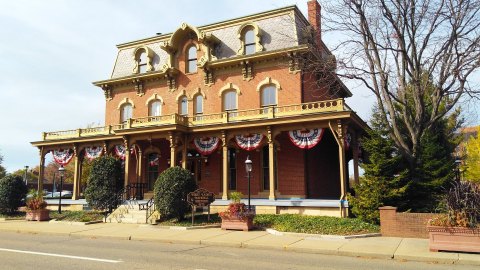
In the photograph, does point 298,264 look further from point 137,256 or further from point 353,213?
point 353,213

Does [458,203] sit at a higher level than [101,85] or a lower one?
lower

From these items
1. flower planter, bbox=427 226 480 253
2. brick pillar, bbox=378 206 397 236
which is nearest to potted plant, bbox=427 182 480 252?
flower planter, bbox=427 226 480 253

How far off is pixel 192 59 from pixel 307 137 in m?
10.3

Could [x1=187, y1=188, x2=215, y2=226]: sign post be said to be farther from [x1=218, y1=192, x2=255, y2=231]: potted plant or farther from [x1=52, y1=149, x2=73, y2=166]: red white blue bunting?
[x1=52, y1=149, x2=73, y2=166]: red white blue bunting

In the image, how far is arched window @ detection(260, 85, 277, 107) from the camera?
22562 millimetres

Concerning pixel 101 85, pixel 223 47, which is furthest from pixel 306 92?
pixel 101 85

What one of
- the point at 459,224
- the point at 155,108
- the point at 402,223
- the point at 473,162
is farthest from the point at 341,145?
the point at 473,162

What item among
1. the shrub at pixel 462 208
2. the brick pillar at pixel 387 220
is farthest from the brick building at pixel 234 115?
the shrub at pixel 462 208

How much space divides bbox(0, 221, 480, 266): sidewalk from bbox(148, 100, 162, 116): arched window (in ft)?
32.7

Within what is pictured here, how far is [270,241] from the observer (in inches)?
500

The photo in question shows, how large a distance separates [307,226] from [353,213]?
256cm

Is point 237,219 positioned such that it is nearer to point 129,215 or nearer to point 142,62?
point 129,215

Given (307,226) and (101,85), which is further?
(101,85)

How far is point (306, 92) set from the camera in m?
22.2
